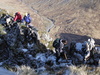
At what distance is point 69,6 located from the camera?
12862cm

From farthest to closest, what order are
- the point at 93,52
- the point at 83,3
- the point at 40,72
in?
the point at 83,3, the point at 93,52, the point at 40,72

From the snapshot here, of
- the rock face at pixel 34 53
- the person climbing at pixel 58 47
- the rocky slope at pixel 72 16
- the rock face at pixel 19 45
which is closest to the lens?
the rock face at pixel 34 53

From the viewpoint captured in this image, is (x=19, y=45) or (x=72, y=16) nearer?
(x=19, y=45)

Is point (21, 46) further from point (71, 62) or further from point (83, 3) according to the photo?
point (83, 3)

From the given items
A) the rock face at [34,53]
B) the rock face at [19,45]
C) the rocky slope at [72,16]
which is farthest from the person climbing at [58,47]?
the rocky slope at [72,16]

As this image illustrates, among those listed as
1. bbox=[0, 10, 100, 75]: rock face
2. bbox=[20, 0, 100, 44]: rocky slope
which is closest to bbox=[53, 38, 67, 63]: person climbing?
bbox=[0, 10, 100, 75]: rock face

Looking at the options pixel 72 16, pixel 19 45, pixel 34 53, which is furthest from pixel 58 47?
pixel 72 16

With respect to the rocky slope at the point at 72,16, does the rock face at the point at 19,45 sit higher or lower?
lower

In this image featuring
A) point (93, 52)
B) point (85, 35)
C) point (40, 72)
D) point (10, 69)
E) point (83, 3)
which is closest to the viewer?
point (40, 72)

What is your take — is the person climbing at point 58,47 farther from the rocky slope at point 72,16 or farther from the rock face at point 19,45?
the rocky slope at point 72,16

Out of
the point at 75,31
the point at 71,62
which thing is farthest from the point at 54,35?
the point at 71,62

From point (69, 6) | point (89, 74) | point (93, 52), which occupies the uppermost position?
point (69, 6)

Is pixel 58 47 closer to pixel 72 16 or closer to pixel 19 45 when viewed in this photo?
pixel 19 45

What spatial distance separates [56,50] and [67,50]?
93cm
